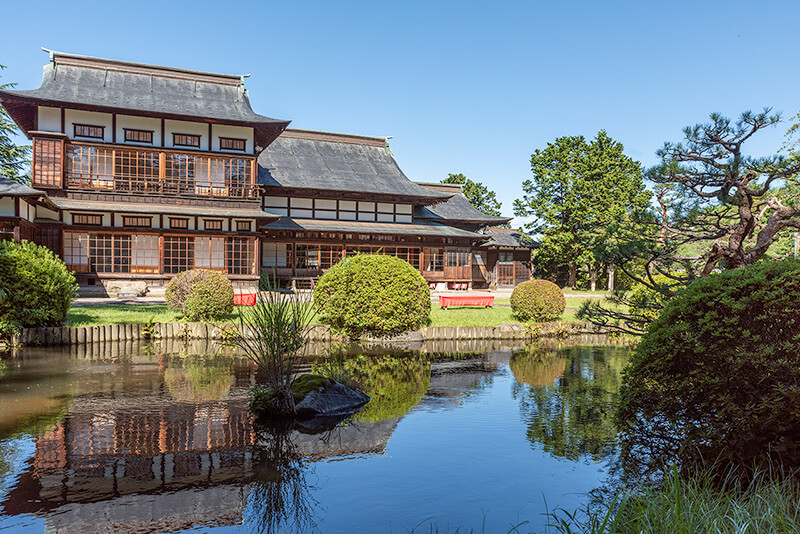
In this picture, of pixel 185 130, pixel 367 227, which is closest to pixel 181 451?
pixel 185 130

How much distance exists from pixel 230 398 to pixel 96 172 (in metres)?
19.3

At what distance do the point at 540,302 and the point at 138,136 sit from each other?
1900 centimetres

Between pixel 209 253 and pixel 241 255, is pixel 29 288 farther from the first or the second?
pixel 241 255

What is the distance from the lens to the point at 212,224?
23656 mm

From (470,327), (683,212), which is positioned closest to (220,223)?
(470,327)

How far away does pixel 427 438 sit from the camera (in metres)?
5.83

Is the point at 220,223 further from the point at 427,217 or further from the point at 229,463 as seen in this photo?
the point at 229,463

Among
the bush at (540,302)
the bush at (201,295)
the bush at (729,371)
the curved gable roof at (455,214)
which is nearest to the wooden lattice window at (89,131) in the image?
the bush at (201,295)

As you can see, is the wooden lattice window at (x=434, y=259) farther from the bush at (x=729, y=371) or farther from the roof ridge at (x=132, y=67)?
the bush at (x=729, y=371)

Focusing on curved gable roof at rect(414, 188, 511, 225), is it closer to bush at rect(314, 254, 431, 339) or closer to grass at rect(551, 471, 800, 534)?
bush at rect(314, 254, 431, 339)

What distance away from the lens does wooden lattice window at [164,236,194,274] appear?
2281 cm

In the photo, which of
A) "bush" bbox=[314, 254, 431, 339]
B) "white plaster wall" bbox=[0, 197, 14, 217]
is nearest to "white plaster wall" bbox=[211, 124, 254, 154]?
"white plaster wall" bbox=[0, 197, 14, 217]

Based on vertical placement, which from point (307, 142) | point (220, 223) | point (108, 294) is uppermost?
point (307, 142)

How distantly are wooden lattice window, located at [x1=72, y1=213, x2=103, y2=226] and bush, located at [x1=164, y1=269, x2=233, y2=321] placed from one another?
33.3ft
